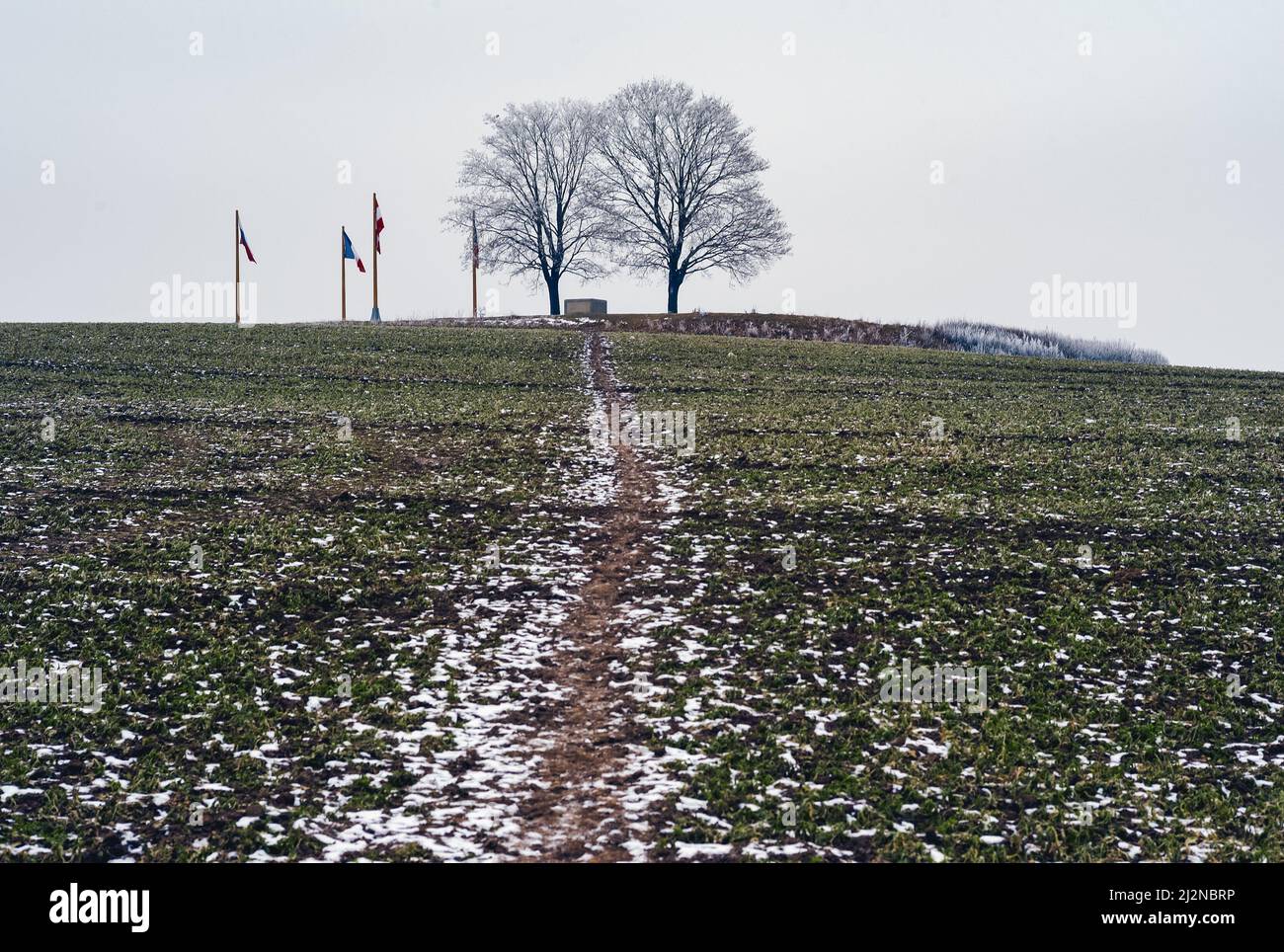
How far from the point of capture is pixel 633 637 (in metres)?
11.8

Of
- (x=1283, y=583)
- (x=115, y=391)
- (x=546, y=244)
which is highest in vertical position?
(x=546, y=244)

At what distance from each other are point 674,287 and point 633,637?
60118 millimetres

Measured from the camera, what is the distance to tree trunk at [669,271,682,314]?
69.7 m

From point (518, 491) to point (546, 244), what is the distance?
196 feet

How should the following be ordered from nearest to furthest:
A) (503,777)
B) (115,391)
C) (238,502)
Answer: (503,777) → (238,502) → (115,391)

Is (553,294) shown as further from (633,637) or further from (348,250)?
(633,637)

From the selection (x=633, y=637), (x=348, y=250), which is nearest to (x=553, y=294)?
(x=348, y=250)

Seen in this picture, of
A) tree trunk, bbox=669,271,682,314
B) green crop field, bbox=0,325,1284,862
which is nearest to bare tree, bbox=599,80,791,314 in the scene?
tree trunk, bbox=669,271,682,314
